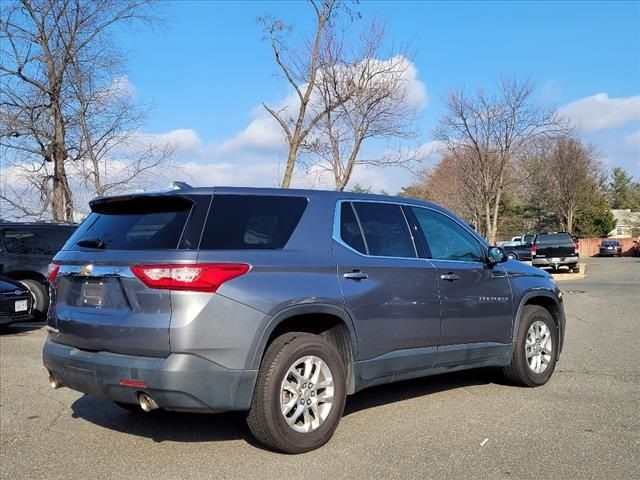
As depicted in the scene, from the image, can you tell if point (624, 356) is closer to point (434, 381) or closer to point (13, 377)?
point (434, 381)

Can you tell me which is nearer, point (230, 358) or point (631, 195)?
point (230, 358)

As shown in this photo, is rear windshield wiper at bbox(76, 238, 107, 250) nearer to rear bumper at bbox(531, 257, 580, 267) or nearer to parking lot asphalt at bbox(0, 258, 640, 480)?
parking lot asphalt at bbox(0, 258, 640, 480)

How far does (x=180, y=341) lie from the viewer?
13.2 ft

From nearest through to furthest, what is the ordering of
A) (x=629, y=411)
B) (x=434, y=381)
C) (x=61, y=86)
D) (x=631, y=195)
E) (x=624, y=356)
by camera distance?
(x=629, y=411) < (x=434, y=381) < (x=624, y=356) < (x=61, y=86) < (x=631, y=195)

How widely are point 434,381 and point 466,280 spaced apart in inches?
58.2

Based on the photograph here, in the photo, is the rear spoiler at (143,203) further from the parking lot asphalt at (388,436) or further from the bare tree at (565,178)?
the bare tree at (565,178)

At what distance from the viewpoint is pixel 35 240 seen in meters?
12.4

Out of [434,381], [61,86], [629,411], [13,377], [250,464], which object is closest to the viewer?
[250,464]

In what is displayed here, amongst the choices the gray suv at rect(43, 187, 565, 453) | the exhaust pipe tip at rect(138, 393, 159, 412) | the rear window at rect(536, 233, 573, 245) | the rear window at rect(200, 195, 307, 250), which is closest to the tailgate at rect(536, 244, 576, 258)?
the rear window at rect(536, 233, 573, 245)

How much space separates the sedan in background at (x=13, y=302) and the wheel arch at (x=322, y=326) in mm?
7385

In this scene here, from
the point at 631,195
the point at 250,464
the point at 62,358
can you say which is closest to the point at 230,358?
the point at 250,464

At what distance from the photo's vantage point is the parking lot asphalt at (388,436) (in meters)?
4.23

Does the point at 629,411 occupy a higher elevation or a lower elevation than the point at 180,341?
lower

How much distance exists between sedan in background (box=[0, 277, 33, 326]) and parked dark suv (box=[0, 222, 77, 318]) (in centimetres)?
117
